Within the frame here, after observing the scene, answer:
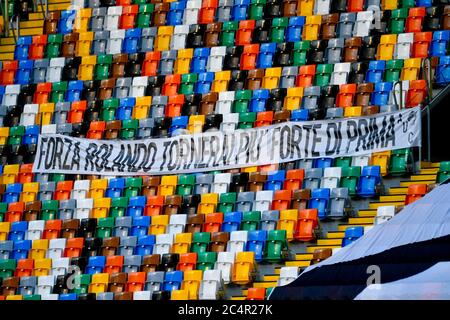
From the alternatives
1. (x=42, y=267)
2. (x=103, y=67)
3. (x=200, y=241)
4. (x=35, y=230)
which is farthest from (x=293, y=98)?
(x=42, y=267)

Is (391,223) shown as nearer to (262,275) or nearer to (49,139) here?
(262,275)

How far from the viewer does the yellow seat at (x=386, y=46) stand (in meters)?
23.7

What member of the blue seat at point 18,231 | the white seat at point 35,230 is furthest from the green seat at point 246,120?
the blue seat at point 18,231

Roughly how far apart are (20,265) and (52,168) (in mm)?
2045

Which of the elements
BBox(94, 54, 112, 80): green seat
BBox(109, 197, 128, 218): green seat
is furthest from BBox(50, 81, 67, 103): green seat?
BBox(109, 197, 128, 218): green seat

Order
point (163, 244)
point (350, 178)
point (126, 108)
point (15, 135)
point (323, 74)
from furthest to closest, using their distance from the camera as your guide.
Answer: point (15, 135)
point (126, 108)
point (323, 74)
point (163, 244)
point (350, 178)

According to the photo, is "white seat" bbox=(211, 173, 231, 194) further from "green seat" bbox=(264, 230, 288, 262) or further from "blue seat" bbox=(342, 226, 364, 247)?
"blue seat" bbox=(342, 226, 364, 247)

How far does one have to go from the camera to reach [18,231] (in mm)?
24094

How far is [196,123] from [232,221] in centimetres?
230

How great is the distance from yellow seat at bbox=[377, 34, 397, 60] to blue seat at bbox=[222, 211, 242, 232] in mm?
3271

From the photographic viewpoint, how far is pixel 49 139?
2503 centimetres

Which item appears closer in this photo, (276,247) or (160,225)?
(276,247)

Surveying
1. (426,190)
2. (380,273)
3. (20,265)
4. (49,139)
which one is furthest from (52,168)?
(380,273)

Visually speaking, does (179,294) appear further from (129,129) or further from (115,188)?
(129,129)
